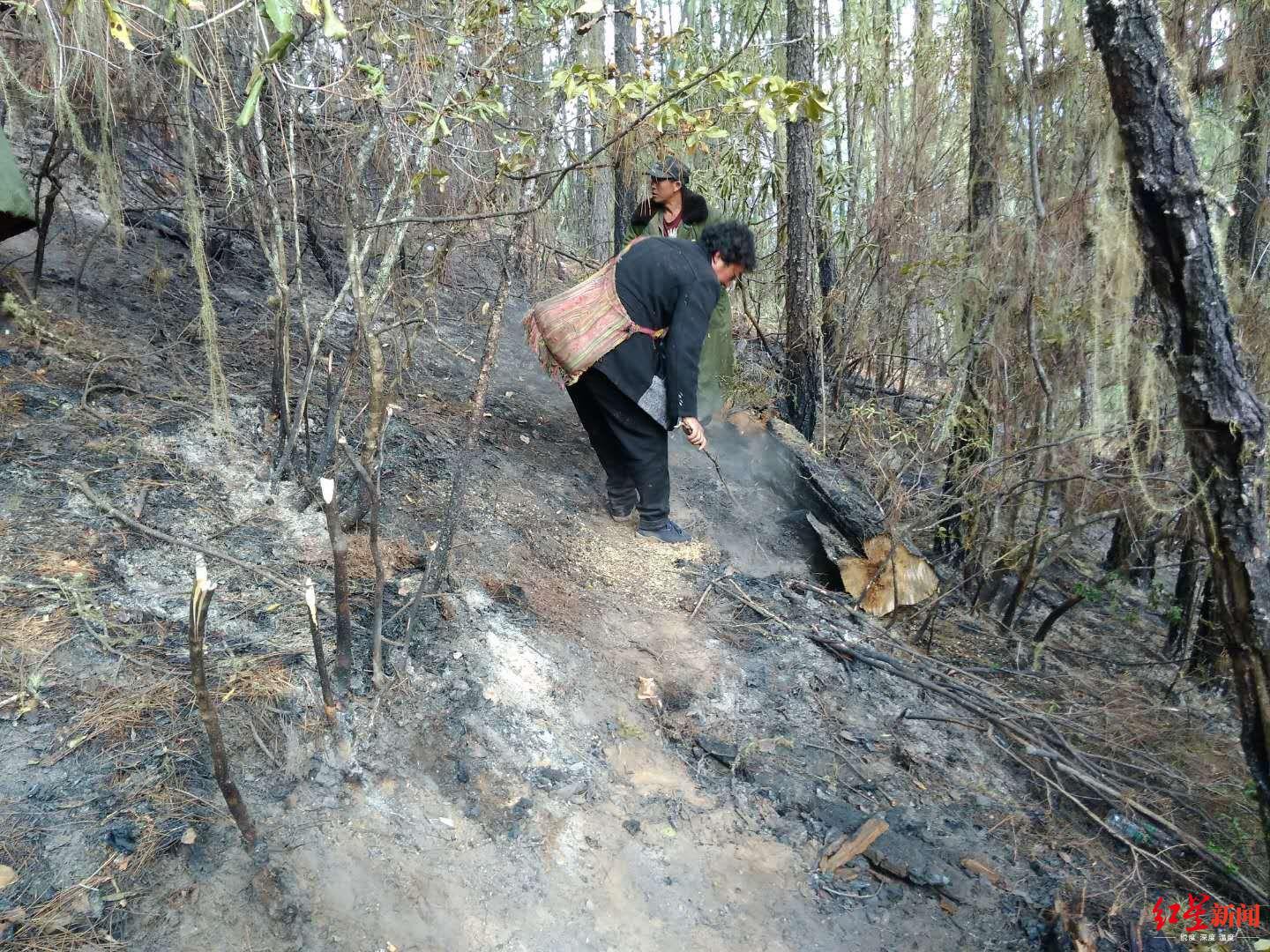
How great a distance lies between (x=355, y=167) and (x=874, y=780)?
355 centimetres

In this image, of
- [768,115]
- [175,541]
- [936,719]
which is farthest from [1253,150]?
[175,541]

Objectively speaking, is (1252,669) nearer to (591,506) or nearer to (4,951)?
(591,506)

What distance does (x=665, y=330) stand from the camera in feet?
14.7

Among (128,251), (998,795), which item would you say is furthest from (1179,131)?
(128,251)

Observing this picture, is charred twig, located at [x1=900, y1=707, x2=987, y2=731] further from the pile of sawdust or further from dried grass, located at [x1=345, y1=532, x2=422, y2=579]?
dried grass, located at [x1=345, y1=532, x2=422, y2=579]

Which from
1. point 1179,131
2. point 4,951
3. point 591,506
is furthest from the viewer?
point 591,506

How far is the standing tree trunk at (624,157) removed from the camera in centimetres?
412

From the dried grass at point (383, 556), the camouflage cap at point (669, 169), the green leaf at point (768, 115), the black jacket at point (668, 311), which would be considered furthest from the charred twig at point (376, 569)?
the camouflage cap at point (669, 169)

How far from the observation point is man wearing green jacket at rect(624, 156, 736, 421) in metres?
5.33

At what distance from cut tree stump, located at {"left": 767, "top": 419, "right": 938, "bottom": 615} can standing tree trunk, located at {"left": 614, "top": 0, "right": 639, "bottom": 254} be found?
7.72 ft

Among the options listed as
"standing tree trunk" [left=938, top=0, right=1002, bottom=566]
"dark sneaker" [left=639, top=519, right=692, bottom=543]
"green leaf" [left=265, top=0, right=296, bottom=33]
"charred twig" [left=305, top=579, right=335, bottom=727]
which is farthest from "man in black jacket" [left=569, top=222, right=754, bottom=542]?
"green leaf" [left=265, top=0, right=296, bottom=33]

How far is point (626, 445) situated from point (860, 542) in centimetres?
164

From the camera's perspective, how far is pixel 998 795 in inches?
134

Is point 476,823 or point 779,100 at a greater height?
point 779,100
